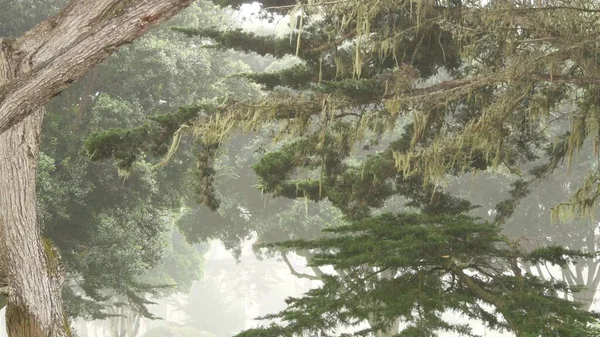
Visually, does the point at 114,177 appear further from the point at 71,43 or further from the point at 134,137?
the point at 71,43

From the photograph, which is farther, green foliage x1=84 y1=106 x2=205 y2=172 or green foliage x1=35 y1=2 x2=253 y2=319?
green foliage x1=35 y1=2 x2=253 y2=319

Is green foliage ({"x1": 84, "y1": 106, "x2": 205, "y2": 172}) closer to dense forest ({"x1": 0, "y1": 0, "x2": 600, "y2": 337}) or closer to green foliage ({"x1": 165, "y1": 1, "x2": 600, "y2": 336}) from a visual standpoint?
dense forest ({"x1": 0, "y1": 0, "x2": 600, "y2": 337})

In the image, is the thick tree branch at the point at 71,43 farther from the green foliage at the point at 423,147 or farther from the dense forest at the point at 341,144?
the green foliage at the point at 423,147

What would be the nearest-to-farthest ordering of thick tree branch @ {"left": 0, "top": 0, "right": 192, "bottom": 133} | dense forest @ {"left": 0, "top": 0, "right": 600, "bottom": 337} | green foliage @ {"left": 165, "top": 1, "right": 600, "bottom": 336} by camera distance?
green foliage @ {"left": 165, "top": 1, "right": 600, "bottom": 336}, dense forest @ {"left": 0, "top": 0, "right": 600, "bottom": 337}, thick tree branch @ {"left": 0, "top": 0, "right": 192, "bottom": 133}

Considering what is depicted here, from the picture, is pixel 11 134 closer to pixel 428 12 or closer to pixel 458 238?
pixel 458 238

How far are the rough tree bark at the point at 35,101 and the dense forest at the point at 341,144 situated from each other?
2 centimetres

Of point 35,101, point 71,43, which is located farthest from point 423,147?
point 35,101

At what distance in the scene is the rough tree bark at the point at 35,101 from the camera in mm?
5027

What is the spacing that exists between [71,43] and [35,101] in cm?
56

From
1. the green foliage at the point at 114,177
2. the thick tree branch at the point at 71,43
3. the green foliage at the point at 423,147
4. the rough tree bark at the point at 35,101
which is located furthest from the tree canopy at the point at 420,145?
the green foliage at the point at 114,177

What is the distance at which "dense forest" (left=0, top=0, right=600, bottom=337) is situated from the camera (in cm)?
468

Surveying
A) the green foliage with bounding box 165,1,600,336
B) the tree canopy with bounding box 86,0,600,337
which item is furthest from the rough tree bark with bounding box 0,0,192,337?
the green foliage with bounding box 165,1,600,336

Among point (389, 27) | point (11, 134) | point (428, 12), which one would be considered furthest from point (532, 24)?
point (11, 134)

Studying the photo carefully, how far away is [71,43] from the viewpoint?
5188mm
